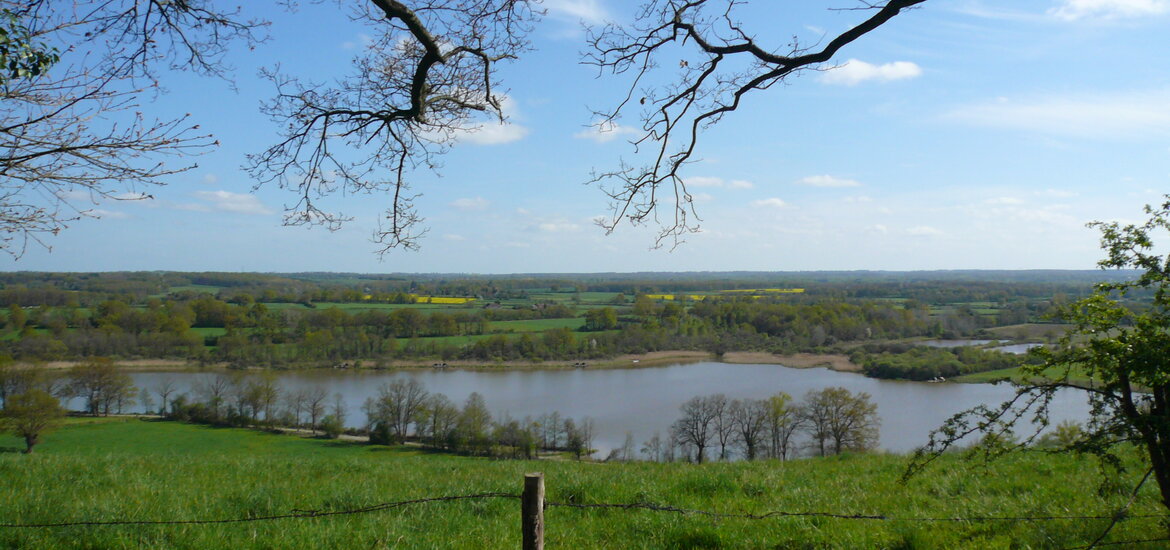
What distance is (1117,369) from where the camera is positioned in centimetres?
Answer: 252

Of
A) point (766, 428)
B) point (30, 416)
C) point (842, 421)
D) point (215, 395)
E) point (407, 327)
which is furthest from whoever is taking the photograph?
point (407, 327)

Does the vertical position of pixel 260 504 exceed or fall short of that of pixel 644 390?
it exceeds it

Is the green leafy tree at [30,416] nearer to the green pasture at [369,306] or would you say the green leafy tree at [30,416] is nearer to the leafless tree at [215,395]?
the leafless tree at [215,395]

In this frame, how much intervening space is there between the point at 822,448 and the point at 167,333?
4813cm

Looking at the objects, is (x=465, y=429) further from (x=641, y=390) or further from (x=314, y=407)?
(x=641, y=390)

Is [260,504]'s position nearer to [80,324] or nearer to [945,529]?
[945,529]

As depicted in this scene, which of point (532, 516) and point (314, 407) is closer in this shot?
point (532, 516)

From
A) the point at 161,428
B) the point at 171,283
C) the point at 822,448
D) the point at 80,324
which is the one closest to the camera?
the point at 822,448

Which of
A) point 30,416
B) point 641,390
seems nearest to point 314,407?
point 30,416

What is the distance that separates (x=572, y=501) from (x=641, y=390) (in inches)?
1197

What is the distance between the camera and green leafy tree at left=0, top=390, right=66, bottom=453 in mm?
17438

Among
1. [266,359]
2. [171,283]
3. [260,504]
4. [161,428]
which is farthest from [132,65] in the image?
[171,283]

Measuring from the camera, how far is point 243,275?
7994 cm

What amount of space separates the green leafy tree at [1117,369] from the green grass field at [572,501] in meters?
0.53
